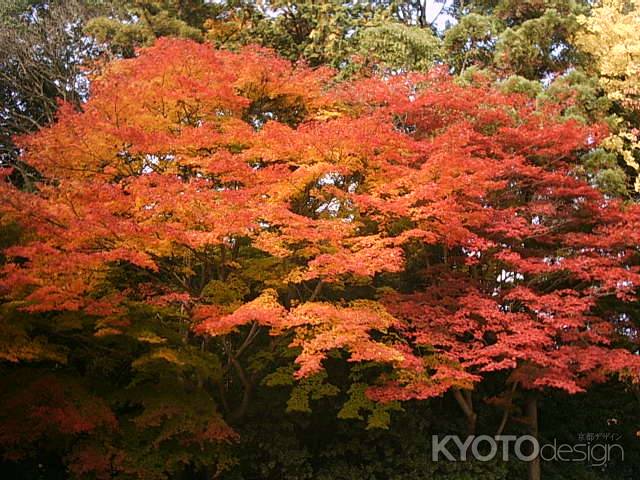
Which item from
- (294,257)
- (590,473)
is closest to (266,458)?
(294,257)

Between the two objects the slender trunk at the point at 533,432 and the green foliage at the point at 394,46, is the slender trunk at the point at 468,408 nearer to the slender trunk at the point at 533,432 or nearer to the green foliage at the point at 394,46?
the slender trunk at the point at 533,432

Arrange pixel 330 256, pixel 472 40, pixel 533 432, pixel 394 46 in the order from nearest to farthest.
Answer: pixel 330 256 < pixel 533 432 < pixel 394 46 < pixel 472 40

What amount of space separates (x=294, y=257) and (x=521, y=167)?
14.6 ft

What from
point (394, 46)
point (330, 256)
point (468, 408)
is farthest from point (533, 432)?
point (394, 46)

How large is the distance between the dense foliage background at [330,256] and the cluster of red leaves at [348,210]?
0.05 m

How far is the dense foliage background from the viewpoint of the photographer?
873 cm

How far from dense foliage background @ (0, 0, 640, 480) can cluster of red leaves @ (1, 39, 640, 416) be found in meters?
0.05

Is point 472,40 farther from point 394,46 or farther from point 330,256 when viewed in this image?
point 330,256

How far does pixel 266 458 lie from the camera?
11.6m

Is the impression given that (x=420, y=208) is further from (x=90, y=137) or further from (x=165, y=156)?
(x=90, y=137)

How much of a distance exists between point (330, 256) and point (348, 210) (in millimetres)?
2233

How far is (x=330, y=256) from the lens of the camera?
8.87 meters

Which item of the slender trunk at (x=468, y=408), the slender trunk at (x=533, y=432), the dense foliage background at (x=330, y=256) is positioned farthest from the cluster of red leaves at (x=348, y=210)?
the slender trunk at (x=533, y=432)

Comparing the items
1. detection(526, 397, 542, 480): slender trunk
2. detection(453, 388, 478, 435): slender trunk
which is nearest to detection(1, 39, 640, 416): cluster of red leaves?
detection(453, 388, 478, 435): slender trunk
